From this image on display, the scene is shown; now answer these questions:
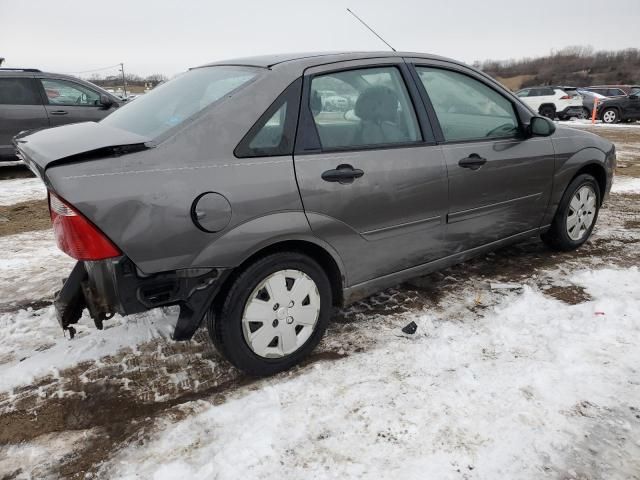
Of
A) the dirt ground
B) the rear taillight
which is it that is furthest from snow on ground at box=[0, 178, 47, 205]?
the rear taillight

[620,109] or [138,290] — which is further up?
[138,290]

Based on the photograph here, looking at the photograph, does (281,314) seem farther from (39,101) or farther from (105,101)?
(105,101)

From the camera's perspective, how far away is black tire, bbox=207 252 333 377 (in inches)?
90.9

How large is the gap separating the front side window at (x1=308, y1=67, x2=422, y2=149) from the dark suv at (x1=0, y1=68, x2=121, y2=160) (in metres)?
7.28

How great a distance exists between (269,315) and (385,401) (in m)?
0.71

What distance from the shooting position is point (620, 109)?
19375 millimetres

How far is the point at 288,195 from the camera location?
92.0 inches

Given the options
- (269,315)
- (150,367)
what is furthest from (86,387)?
(269,315)

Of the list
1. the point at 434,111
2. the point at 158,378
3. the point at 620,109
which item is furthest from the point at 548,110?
the point at 158,378

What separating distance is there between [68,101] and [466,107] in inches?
302

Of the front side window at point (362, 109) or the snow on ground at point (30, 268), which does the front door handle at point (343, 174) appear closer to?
the front side window at point (362, 109)

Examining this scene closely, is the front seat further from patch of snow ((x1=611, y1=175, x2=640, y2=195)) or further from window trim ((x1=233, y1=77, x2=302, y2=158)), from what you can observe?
patch of snow ((x1=611, y1=175, x2=640, y2=195))

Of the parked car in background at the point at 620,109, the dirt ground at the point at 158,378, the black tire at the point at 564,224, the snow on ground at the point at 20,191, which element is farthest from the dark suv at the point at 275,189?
the parked car in background at the point at 620,109

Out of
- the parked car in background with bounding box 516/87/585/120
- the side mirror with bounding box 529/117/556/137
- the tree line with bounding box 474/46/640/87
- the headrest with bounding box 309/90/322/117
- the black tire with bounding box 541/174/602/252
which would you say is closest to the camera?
the headrest with bounding box 309/90/322/117
